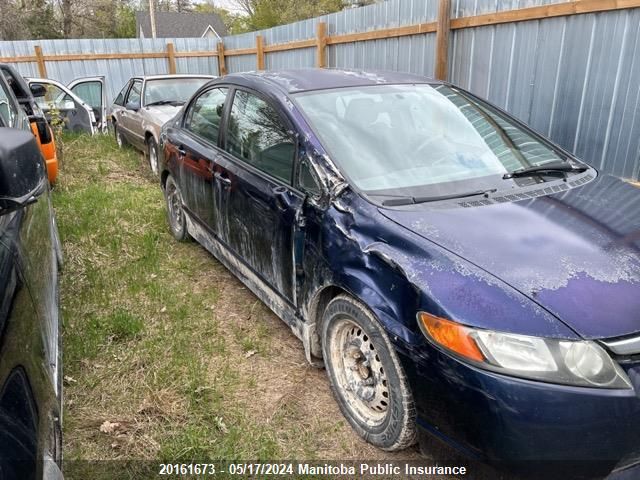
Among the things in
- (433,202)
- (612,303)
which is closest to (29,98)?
(433,202)

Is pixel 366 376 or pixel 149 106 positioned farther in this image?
pixel 149 106

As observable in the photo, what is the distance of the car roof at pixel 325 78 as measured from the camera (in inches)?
127

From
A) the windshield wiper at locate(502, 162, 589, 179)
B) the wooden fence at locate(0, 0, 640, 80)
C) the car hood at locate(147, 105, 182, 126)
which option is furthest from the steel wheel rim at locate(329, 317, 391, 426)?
the car hood at locate(147, 105, 182, 126)

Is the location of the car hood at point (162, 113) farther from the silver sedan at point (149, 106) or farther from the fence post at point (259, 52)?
the fence post at point (259, 52)

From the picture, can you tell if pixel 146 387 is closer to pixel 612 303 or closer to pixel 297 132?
pixel 297 132

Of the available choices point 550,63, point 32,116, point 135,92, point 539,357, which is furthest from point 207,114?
point 135,92

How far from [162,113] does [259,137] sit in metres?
4.99

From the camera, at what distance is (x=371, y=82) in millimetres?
3330

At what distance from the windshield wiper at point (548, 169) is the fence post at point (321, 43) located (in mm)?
7029

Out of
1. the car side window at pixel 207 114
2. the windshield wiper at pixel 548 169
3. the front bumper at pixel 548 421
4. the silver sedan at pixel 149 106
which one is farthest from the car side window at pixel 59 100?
the front bumper at pixel 548 421

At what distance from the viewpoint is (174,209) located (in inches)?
196

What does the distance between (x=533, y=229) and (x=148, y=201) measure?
5.08 m

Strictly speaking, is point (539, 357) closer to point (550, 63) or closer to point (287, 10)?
point (550, 63)

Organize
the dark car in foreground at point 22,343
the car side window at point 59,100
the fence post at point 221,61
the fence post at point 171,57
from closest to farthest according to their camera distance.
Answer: the dark car in foreground at point 22,343 < the car side window at point 59,100 < the fence post at point 221,61 < the fence post at point 171,57
